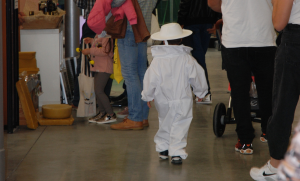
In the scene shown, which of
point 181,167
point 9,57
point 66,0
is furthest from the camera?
point 66,0

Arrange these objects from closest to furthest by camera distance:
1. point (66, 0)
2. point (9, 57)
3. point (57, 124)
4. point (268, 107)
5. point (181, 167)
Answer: point (181, 167)
point (268, 107)
point (9, 57)
point (57, 124)
point (66, 0)

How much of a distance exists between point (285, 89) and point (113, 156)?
1.69 metres

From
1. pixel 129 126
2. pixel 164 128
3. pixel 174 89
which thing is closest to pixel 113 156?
pixel 164 128

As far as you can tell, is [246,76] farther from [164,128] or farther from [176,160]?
[176,160]

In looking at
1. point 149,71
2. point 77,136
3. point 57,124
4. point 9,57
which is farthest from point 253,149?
point 9,57

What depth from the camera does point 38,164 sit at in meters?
3.27

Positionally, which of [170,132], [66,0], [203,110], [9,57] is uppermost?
[66,0]

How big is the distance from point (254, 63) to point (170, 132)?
3.06 feet

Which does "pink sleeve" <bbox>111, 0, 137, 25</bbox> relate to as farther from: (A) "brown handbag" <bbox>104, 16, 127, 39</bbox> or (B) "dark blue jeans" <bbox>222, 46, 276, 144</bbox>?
(B) "dark blue jeans" <bbox>222, 46, 276, 144</bbox>

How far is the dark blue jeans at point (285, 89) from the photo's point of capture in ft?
7.94

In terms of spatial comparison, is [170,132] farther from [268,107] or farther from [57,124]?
[57,124]

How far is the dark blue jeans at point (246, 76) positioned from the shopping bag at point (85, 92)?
2.08 metres

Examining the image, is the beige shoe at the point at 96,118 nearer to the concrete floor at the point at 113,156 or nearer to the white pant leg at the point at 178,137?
the concrete floor at the point at 113,156

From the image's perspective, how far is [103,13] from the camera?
406 cm
